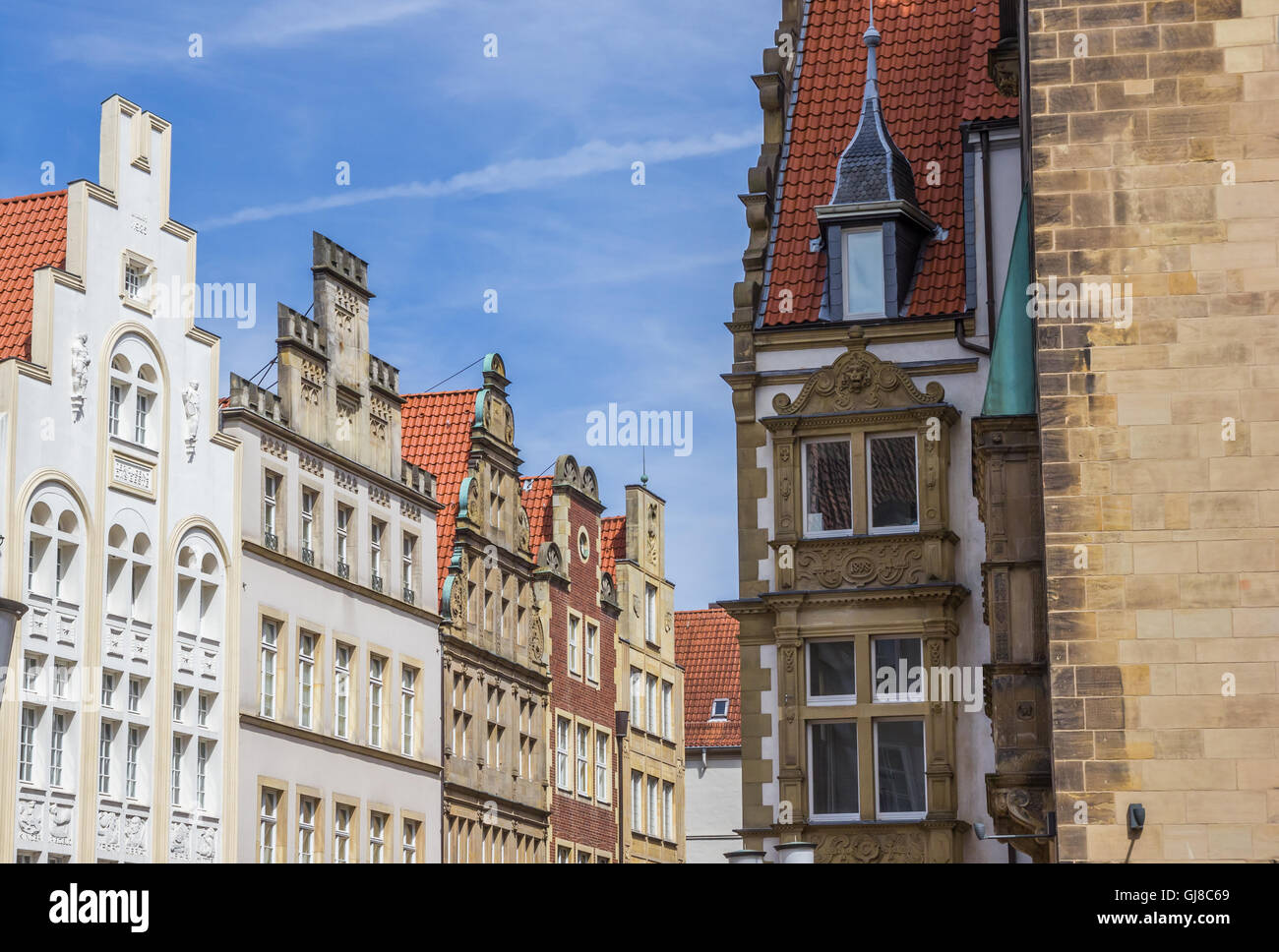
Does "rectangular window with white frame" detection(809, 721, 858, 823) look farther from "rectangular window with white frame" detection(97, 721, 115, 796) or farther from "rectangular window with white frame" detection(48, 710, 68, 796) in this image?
"rectangular window with white frame" detection(97, 721, 115, 796)

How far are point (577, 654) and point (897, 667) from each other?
87.9 ft

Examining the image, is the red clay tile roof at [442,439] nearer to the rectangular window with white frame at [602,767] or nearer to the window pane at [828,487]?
the rectangular window with white frame at [602,767]

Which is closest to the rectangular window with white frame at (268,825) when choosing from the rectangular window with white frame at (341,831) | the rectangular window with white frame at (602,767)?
the rectangular window with white frame at (341,831)

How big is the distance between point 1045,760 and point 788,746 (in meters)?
8.79

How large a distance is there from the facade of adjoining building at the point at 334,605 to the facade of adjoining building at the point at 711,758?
60.1ft

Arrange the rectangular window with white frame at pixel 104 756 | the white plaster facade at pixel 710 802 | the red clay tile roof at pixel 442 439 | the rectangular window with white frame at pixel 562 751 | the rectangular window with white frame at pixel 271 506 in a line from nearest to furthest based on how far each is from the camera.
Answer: the rectangular window with white frame at pixel 104 756 → the rectangular window with white frame at pixel 271 506 → the red clay tile roof at pixel 442 439 → the rectangular window with white frame at pixel 562 751 → the white plaster facade at pixel 710 802

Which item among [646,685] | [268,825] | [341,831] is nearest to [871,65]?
[268,825]

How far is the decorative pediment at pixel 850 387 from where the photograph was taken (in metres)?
31.1

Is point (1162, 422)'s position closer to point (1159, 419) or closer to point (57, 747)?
point (1159, 419)

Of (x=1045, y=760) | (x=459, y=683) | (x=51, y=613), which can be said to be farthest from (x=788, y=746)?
(x=459, y=683)

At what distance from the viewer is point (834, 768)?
30.0 metres
